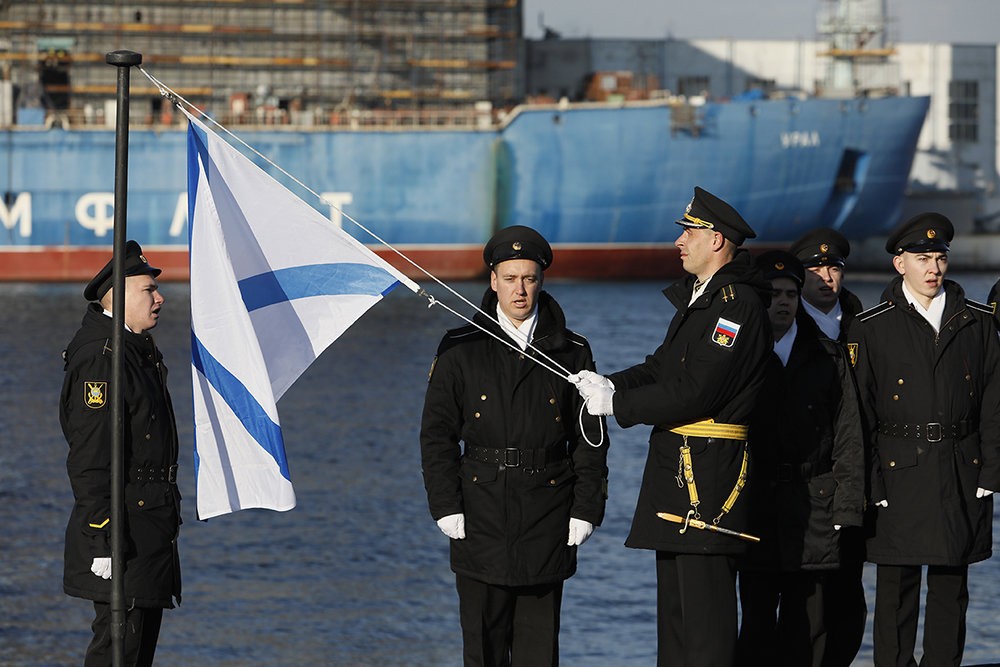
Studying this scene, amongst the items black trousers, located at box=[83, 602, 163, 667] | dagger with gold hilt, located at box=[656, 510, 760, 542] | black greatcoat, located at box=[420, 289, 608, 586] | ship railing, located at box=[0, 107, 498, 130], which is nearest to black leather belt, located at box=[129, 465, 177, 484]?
Result: black trousers, located at box=[83, 602, 163, 667]

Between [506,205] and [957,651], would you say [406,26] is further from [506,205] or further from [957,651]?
[957,651]

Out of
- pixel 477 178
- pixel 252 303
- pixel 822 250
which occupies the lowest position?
pixel 477 178

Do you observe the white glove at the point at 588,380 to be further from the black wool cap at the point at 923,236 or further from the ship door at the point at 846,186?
the ship door at the point at 846,186

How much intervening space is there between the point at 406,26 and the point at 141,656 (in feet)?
181

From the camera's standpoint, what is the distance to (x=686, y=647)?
5758 millimetres

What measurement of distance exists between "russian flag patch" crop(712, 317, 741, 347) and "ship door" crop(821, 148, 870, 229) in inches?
1912

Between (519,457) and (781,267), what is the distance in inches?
59.4

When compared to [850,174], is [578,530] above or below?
below

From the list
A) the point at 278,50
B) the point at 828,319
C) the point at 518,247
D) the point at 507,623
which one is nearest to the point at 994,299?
the point at 828,319

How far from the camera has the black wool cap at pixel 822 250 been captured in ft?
22.7

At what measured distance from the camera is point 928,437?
6.65 meters

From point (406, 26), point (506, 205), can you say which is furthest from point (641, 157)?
point (406, 26)

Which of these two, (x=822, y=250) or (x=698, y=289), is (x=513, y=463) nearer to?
(x=698, y=289)

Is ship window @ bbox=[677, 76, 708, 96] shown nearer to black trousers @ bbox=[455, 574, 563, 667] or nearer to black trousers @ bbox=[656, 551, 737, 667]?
black trousers @ bbox=[455, 574, 563, 667]
